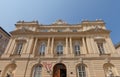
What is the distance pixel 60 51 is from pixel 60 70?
172 inches

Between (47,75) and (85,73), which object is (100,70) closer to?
(85,73)

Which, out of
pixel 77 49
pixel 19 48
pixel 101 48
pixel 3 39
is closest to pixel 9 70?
pixel 19 48

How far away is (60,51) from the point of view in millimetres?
25188

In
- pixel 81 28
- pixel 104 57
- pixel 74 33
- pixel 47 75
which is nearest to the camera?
pixel 47 75

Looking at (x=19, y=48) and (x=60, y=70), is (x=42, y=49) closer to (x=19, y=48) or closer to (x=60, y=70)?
(x=19, y=48)

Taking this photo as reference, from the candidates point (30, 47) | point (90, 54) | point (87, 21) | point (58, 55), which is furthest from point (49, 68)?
point (87, 21)

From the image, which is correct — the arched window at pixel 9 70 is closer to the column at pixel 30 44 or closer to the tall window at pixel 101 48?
the column at pixel 30 44

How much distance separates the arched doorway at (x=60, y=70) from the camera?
71.3 feet

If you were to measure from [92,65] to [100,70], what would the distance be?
1.53 meters

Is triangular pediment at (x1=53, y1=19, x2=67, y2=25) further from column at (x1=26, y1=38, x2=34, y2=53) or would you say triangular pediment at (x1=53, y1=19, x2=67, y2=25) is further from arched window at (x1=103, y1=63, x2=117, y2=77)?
arched window at (x1=103, y1=63, x2=117, y2=77)

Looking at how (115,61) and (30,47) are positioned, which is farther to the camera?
(30,47)

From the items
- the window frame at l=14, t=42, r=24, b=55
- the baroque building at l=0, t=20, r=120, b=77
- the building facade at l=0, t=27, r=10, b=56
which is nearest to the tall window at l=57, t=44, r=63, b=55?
the baroque building at l=0, t=20, r=120, b=77

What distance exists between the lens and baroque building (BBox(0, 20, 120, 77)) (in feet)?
70.2

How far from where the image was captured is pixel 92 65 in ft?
71.1
